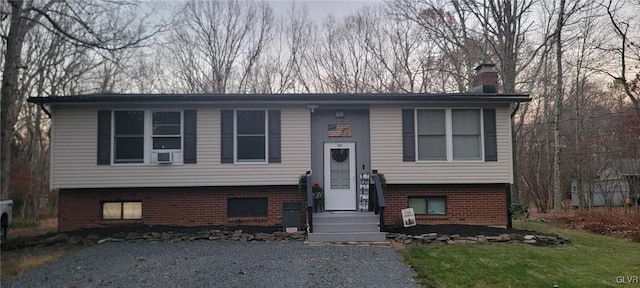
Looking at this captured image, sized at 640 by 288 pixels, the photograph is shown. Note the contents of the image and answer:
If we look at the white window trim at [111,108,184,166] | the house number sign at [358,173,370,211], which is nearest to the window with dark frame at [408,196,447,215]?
the house number sign at [358,173,370,211]

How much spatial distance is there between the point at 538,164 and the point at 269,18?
18.0m

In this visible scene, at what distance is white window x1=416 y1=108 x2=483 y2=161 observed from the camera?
453 inches

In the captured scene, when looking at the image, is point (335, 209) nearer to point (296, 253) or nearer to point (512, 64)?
point (296, 253)

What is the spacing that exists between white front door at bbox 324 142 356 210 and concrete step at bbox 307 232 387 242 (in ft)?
5.64

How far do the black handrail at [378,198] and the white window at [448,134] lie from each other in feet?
4.36

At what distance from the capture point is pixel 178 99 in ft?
35.9

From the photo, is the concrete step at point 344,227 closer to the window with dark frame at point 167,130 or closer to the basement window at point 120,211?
the window with dark frame at point 167,130

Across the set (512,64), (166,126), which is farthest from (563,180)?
(166,126)

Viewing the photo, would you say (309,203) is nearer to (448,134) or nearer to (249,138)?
(249,138)

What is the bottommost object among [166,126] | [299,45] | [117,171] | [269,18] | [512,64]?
[117,171]

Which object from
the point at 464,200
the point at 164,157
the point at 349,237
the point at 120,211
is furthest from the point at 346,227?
the point at 120,211

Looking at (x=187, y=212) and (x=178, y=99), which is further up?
(x=178, y=99)

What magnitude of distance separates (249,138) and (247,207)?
175 centimetres

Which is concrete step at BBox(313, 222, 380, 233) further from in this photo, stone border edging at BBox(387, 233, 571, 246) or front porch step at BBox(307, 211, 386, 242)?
stone border edging at BBox(387, 233, 571, 246)
